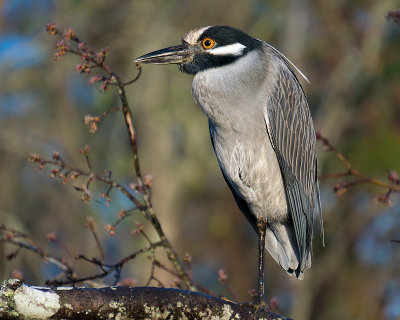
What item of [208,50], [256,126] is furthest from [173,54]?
[256,126]

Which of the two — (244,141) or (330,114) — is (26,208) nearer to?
(330,114)

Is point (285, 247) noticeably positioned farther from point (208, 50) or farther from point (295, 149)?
point (208, 50)

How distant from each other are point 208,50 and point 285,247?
4.33 feet

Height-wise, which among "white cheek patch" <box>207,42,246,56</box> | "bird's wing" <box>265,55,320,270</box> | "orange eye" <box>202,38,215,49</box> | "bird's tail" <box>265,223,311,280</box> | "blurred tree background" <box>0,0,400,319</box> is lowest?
"bird's tail" <box>265,223,311,280</box>

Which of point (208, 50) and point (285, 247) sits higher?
point (208, 50)

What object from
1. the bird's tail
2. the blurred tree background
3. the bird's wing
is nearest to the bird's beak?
the bird's wing

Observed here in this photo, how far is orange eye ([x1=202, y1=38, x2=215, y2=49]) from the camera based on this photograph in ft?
13.1

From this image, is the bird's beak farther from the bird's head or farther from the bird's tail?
the bird's tail

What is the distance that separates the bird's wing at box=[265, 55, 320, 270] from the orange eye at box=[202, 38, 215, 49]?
0.44 metres

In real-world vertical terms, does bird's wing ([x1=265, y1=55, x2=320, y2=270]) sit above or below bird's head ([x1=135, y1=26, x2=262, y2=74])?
below

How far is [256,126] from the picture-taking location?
152 inches

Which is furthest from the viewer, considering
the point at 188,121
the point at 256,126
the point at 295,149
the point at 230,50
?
the point at 188,121

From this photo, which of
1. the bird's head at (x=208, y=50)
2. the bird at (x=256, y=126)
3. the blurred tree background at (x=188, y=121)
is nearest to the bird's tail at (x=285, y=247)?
the bird at (x=256, y=126)

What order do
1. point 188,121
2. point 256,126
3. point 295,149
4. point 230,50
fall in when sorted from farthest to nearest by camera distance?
point 188,121
point 295,149
point 230,50
point 256,126
